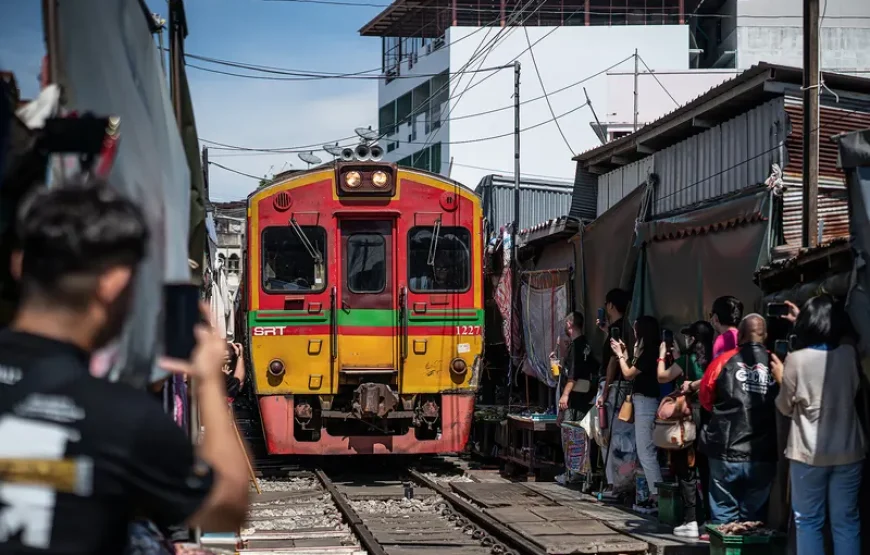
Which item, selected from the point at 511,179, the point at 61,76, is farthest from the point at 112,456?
the point at 511,179

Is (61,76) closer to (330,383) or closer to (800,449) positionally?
(800,449)

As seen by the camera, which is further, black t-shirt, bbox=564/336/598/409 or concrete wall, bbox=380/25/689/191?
concrete wall, bbox=380/25/689/191

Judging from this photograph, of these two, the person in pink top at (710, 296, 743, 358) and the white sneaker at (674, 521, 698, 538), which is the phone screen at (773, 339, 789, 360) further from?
the white sneaker at (674, 521, 698, 538)

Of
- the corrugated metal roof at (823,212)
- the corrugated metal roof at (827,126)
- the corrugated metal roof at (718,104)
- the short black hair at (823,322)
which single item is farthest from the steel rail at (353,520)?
the corrugated metal roof at (718,104)

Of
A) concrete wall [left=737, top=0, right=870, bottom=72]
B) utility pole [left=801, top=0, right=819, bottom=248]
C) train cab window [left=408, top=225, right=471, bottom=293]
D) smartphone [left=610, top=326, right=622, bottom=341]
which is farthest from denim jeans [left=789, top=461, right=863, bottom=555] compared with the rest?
concrete wall [left=737, top=0, right=870, bottom=72]

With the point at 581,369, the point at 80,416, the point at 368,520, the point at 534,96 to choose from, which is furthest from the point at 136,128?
the point at 534,96

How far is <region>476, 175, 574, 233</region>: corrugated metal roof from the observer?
24.0 meters

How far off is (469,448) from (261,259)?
5340 mm

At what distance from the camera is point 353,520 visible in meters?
10.1

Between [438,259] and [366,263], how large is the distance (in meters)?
0.80

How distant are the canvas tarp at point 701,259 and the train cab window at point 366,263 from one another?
111 inches

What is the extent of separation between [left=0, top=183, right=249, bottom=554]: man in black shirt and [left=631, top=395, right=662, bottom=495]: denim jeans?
8081 mm

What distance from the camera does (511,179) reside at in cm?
2433

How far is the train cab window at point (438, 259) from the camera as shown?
1309 centimetres
